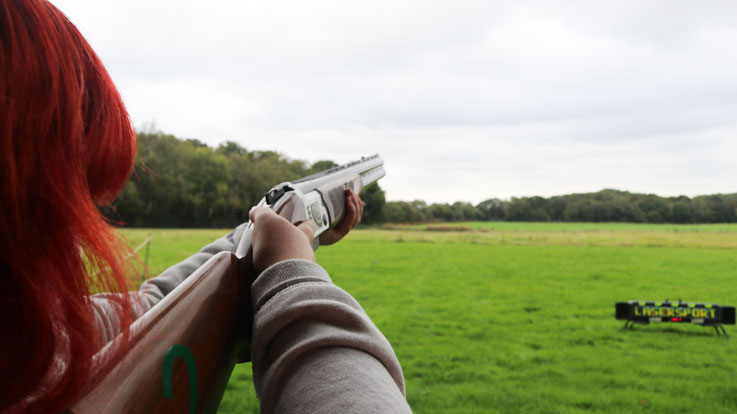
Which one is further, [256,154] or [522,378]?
[256,154]

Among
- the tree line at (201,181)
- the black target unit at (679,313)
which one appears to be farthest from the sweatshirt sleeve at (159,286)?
the tree line at (201,181)

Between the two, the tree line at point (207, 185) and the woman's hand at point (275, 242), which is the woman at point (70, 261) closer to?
the woman's hand at point (275, 242)

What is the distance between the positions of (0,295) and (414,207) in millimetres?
38462

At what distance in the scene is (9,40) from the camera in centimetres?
60

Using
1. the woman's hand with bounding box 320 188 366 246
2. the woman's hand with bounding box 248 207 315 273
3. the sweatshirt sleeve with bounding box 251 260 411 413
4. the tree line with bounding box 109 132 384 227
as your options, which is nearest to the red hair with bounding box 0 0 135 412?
the sweatshirt sleeve with bounding box 251 260 411 413

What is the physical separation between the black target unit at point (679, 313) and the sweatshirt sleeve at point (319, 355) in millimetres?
10547

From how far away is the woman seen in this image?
58cm

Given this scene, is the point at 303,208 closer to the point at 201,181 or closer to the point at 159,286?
the point at 159,286

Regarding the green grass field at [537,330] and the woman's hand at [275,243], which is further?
the green grass field at [537,330]

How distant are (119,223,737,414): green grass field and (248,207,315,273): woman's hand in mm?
310

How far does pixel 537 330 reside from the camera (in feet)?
40.0

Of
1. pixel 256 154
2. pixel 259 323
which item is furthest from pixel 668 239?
pixel 259 323

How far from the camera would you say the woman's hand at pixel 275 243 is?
1.12 m

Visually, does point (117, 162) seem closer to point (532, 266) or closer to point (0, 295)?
point (0, 295)
